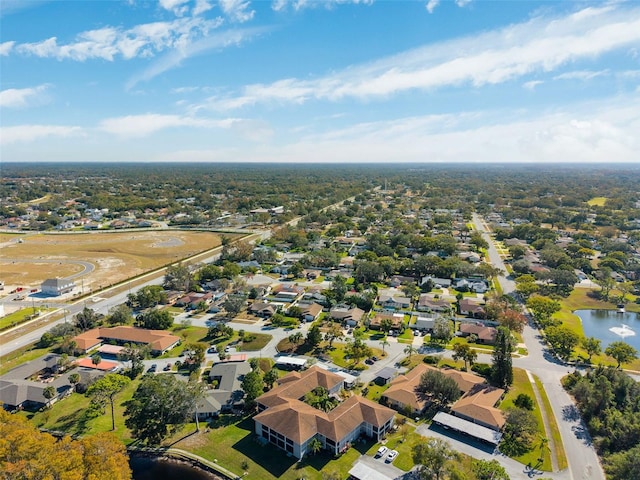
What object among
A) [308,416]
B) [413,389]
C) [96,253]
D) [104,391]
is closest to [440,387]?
[413,389]

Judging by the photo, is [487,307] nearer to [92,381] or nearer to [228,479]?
[228,479]

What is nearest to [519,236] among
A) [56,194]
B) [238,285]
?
[238,285]

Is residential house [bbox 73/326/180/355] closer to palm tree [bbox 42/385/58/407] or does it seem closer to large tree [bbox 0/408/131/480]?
palm tree [bbox 42/385/58/407]

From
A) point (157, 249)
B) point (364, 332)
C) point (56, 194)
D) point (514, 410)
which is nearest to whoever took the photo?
point (514, 410)

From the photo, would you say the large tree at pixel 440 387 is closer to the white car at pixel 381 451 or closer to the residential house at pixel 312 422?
the residential house at pixel 312 422

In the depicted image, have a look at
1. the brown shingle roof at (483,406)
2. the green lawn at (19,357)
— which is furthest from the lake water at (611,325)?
the green lawn at (19,357)

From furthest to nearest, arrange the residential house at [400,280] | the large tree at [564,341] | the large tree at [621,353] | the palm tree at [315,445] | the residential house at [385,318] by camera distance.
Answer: the residential house at [400,280] < the residential house at [385,318] < the large tree at [564,341] < the large tree at [621,353] < the palm tree at [315,445]
